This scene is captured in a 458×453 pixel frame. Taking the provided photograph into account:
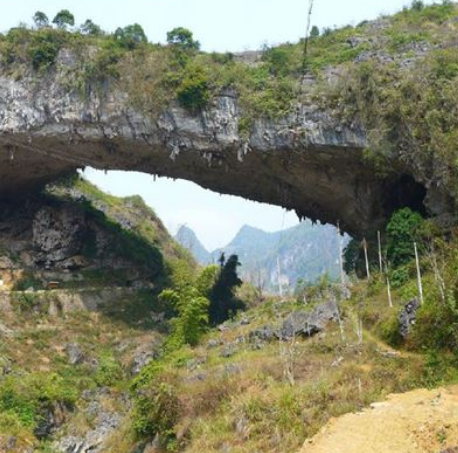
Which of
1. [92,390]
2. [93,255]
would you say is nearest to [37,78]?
[93,255]

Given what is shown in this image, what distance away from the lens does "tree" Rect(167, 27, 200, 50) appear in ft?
90.7

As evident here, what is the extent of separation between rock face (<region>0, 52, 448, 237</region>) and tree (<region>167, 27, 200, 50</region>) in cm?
364

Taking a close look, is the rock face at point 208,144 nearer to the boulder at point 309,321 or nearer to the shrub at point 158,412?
the boulder at point 309,321

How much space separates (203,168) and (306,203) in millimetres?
4987

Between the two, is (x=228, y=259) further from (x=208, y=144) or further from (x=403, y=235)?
(x=403, y=235)

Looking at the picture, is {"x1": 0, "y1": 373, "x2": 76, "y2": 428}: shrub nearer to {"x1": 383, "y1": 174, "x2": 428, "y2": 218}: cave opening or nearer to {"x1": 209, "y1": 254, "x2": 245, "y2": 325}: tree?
{"x1": 209, "y1": 254, "x2": 245, "y2": 325}: tree

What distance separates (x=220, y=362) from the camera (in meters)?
19.2

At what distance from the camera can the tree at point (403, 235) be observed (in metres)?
22.3

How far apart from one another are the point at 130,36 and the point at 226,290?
12.6m

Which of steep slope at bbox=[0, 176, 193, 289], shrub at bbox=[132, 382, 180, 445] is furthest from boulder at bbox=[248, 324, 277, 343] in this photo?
steep slope at bbox=[0, 176, 193, 289]

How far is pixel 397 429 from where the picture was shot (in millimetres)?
11758

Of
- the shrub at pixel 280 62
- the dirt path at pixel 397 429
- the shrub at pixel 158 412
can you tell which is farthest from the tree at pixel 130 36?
the dirt path at pixel 397 429

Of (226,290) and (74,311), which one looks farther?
(226,290)

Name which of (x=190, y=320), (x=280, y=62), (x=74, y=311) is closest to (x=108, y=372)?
(x=190, y=320)
